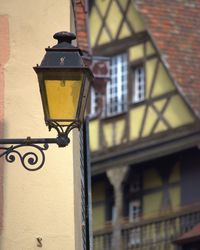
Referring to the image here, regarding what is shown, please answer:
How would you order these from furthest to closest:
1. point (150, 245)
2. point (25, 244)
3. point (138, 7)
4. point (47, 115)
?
1. point (138, 7)
2. point (150, 245)
3. point (25, 244)
4. point (47, 115)

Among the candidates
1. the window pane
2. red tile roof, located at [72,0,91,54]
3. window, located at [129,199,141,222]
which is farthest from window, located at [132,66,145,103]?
red tile roof, located at [72,0,91,54]

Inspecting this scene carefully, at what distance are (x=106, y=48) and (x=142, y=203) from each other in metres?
3.66

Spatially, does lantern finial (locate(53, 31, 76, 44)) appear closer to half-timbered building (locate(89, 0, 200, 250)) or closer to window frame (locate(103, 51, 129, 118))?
half-timbered building (locate(89, 0, 200, 250))

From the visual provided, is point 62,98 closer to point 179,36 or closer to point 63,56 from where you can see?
point 63,56

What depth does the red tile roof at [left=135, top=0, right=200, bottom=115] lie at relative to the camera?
3569 centimetres

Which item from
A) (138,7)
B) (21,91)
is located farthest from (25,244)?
(138,7)

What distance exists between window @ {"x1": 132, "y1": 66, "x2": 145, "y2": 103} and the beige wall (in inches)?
910

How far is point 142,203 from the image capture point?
120ft

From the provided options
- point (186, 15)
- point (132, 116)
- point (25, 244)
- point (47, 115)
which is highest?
point (186, 15)

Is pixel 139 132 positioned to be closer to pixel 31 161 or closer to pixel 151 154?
pixel 151 154

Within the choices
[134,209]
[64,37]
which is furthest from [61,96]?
[134,209]

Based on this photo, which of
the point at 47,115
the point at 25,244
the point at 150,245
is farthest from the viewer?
the point at 150,245

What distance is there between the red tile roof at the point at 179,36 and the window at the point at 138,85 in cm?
80

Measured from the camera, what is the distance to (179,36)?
37.1 m
